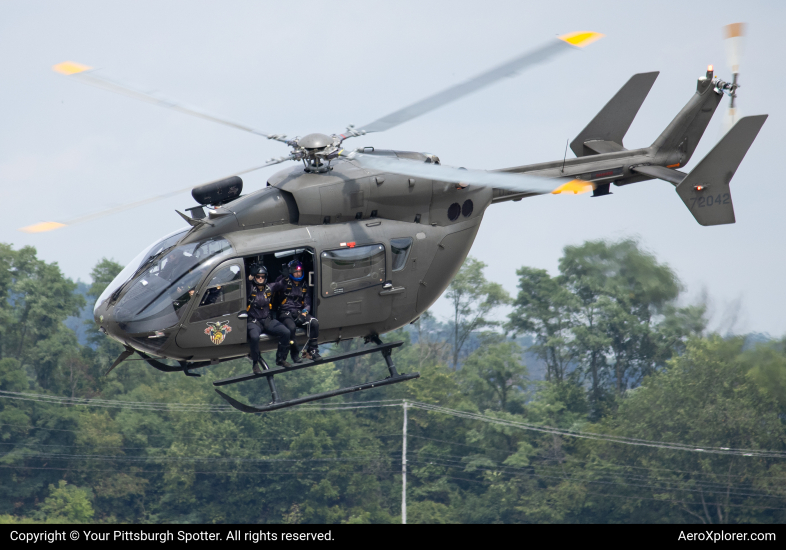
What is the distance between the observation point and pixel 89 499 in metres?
65.5

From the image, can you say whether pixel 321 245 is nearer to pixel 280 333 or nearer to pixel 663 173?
pixel 280 333

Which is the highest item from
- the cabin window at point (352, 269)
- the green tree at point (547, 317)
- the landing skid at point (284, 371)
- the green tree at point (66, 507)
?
the cabin window at point (352, 269)

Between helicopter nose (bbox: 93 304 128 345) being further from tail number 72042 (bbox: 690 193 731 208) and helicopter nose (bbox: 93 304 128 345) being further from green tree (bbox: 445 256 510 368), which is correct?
green tree (bbox: 445 256 510 368)

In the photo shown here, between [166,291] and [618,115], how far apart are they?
31.2 feet

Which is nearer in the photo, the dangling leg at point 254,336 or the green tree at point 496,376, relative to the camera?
the dangling leg at point 254,336

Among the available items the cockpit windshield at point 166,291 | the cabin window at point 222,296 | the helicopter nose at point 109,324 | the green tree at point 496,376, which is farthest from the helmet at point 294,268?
the green tree at point 496,376

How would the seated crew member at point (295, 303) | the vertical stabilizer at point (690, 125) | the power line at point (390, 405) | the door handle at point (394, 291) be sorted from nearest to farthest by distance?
the seated crew member at point (295, 303)
the door handle at point (394, 291)
the vertical stabilizer at point (690, 125)
the power line at point (390, 405)

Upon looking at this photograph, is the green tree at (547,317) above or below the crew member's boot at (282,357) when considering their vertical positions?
below

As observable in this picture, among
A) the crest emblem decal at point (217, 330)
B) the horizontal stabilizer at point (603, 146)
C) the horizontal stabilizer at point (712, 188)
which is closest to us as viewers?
the crest emblem decal at point (217, 330)

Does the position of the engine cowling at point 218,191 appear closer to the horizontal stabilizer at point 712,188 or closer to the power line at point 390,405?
the horizontal stabilizer at point 712,188

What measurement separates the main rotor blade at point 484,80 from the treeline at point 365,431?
48075mm

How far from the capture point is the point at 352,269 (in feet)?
45.9

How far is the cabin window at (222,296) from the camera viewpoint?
1316 cm

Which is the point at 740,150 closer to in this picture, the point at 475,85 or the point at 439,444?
the point at 475,85
